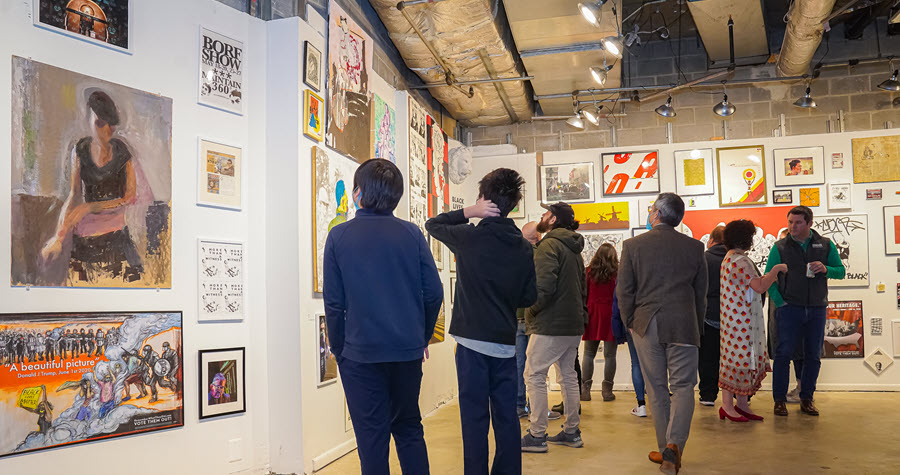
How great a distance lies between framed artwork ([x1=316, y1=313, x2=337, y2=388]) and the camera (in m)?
4.13

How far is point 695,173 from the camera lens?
7.89 m

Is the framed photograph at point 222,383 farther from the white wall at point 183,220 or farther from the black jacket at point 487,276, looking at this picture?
the black jacket at point 487,276

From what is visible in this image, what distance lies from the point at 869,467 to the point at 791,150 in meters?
4.66

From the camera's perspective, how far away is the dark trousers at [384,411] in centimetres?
257

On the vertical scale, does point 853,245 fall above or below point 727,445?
above

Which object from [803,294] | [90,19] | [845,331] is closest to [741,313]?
[803,294]

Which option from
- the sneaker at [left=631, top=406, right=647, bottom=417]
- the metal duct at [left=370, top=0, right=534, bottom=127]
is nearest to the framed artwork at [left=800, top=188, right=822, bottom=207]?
the metal duct at [left=370, top=0, right=534, bottom=127]

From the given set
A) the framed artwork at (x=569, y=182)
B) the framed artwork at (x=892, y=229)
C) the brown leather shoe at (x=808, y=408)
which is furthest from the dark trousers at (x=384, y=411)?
the framed artwork at (x=892, y=229)

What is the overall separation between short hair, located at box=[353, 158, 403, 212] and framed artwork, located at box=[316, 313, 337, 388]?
1582 millimetres

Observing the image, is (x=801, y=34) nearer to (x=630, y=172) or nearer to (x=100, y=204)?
(x=630, y=172)

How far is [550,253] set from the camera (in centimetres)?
425

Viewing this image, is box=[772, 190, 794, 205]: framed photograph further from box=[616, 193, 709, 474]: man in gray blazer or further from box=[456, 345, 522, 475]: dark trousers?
box=[456, 345, 522, 475]: dark trousers

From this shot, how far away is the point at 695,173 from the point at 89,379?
6.67 metres

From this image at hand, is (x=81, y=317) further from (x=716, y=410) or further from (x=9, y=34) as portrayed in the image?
(x=716, y=410)
